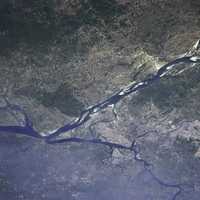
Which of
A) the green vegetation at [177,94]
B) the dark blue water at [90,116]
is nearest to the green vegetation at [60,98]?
the dark blue water at [90,116]

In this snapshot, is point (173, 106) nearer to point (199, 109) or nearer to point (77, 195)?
point (199, 109)

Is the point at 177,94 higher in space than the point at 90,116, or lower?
higher

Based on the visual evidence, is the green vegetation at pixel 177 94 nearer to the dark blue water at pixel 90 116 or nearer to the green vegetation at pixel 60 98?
the dark blue water at pixel 90 116

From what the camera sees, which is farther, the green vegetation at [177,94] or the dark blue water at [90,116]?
the green vegetation at [177,94]

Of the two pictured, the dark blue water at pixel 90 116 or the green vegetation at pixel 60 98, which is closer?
the dark blue water at pixel 90 116

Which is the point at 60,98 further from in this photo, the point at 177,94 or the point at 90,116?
the point at 177,94

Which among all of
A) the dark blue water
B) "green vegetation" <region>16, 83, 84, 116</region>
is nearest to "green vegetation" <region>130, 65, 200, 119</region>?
the dark blue water

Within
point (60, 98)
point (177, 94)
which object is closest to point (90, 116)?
point (60, 98)

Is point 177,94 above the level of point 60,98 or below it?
above

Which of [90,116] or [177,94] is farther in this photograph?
[90,116]

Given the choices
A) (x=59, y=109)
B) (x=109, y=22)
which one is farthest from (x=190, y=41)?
(x=59, y=109)

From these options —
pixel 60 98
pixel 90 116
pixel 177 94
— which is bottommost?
pixel 90 116
